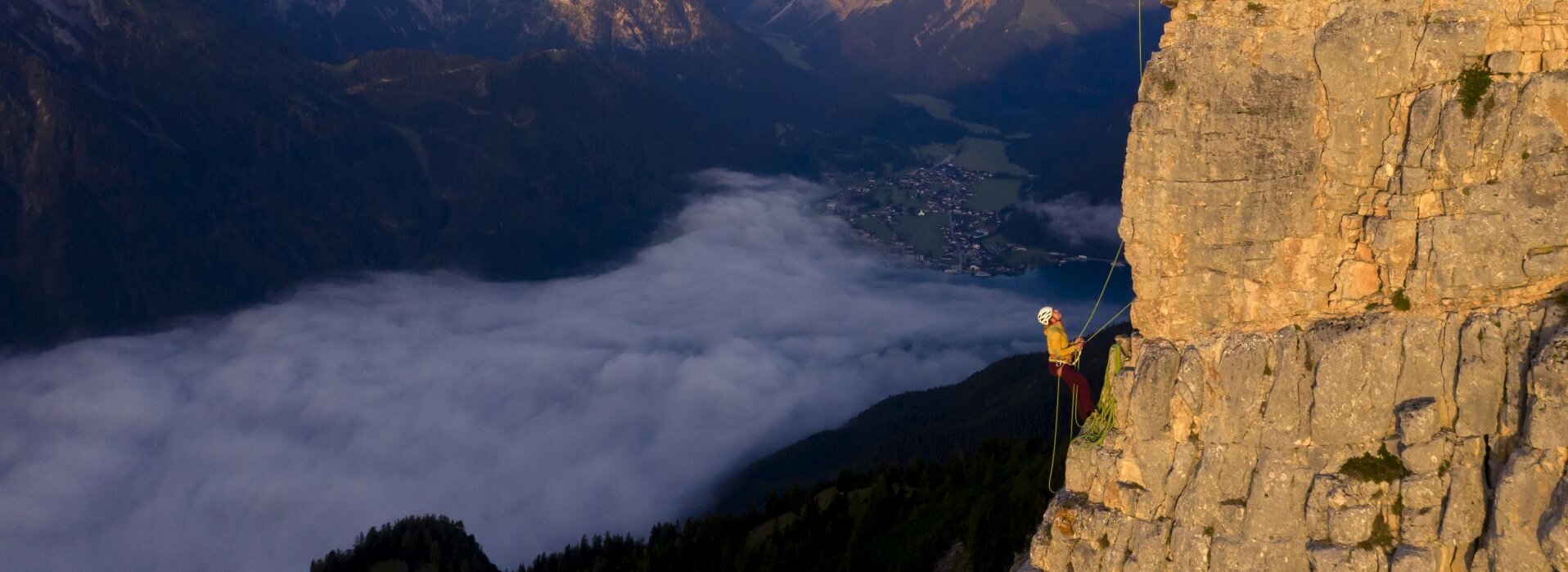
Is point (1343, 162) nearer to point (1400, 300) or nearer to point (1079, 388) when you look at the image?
point (1400, 300)

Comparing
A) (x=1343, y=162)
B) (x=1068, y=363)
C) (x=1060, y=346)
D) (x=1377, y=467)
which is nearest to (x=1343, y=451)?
(x=1377, y=467)

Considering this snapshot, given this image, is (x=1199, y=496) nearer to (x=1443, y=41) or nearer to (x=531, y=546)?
(x=1443, y=41)

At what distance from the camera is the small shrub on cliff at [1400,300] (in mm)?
19938

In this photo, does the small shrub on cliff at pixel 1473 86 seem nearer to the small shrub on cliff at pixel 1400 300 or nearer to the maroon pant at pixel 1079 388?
the small shrub on cliff at pixel 1400 300

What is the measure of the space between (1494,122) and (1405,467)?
5.81 m

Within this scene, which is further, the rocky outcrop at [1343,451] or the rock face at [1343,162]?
the rock face at [1343,162]

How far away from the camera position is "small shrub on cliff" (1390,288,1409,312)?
1994 centimetres

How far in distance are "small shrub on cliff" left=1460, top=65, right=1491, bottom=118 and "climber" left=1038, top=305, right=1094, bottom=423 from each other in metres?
8.40

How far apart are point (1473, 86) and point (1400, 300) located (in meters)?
3.65

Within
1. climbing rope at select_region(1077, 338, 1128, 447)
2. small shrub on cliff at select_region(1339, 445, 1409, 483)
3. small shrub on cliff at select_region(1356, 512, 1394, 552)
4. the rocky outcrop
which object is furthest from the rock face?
small shrub on cliff at select_region(1356, 512, 1394, 552)

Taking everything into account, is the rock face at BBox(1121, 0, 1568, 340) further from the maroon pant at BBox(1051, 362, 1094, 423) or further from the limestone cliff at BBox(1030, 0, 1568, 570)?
the maroon pant at BBox(1051, 362, 1094, 423)

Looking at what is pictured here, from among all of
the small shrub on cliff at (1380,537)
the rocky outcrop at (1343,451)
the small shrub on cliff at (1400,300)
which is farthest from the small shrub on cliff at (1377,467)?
the small shrub on cliff at (1400,300)

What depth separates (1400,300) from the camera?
20000 mm

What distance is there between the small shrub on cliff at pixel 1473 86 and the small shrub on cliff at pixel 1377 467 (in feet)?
19.0
